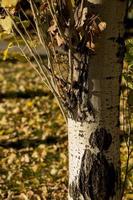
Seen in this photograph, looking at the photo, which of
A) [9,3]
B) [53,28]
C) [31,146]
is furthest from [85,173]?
[31,146]

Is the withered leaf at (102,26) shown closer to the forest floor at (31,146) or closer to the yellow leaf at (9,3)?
the yellow leaf at (9,3)

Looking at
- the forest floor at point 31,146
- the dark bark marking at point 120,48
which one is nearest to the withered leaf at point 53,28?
Result: the dark bark marking at point 120,48

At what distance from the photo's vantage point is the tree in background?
2.27 metres

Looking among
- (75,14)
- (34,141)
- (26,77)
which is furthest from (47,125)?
(75,14)

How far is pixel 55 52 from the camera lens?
2.45 m

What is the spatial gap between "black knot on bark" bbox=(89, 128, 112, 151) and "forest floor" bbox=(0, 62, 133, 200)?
93 centimetres

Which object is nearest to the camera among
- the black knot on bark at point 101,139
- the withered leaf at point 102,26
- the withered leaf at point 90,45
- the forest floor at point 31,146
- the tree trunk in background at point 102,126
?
the withered leaf at point 102,26

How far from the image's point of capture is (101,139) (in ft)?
8.43

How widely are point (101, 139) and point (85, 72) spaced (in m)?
0.38

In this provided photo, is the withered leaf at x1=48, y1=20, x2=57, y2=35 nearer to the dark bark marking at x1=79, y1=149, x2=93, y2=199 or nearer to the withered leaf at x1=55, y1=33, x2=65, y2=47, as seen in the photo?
the withered leaf at x1=55, y1=33, x2=65, y2=47

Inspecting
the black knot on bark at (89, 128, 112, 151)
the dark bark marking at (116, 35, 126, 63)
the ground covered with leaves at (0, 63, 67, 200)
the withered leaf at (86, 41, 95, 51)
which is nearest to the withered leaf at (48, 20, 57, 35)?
the withered leaf at (86, 41, 95, 51)

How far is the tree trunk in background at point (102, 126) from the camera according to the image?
237 centimetres

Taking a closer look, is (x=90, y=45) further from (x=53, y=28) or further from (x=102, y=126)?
(x=102, y=126)

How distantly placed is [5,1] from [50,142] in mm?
3217
